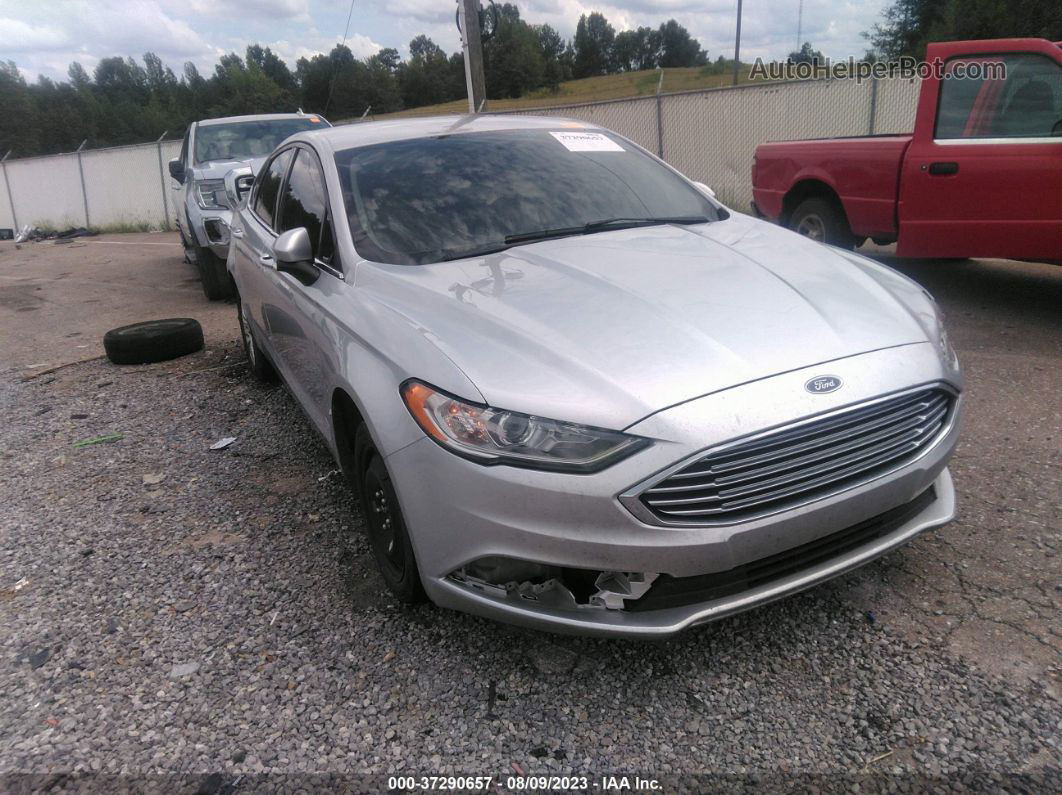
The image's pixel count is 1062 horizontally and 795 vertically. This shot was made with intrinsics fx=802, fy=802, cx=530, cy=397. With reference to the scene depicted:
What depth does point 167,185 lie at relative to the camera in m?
19.5

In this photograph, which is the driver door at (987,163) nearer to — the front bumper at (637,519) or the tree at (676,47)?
the front bumper at (637,519)

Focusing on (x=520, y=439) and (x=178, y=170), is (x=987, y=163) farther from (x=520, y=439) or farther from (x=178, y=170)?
(x=178, y=170)

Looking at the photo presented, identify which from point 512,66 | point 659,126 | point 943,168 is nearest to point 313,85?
point 512,66

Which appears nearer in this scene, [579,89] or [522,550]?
[522,550]

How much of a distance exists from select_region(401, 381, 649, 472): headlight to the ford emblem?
0.51 metres

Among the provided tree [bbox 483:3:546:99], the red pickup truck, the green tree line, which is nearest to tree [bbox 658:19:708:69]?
the green tree line

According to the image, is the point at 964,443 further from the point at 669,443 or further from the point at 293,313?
the point at 293,313

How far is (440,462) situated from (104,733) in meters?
1.29

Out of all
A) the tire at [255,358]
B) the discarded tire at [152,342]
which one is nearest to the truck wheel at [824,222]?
the tire at [255,358]

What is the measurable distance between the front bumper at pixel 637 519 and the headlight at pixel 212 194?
719cm

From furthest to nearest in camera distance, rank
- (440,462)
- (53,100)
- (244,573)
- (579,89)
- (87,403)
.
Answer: (53,100)
(579,89)
(87,403)
(244,573)
(440,462)

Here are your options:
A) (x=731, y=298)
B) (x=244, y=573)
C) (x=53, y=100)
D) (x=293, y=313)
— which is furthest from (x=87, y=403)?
(x=53, y=100)

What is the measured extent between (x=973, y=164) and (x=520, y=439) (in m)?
4.95

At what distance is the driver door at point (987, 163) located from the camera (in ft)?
17.5
